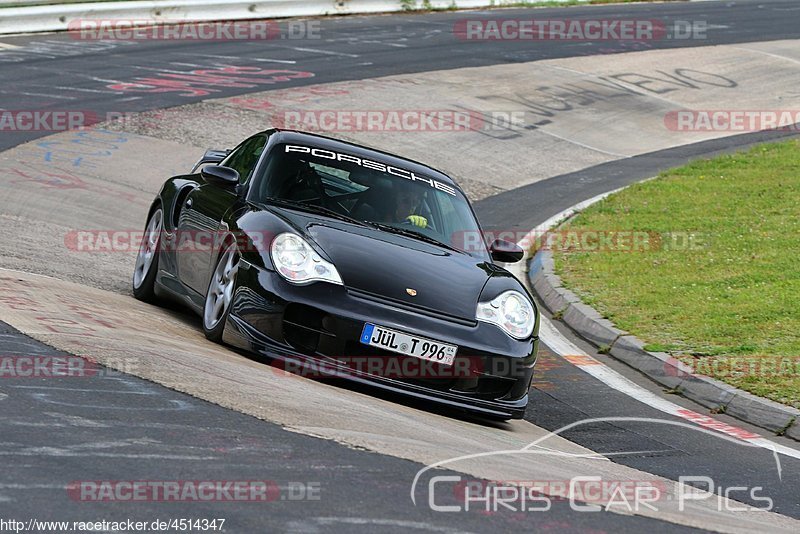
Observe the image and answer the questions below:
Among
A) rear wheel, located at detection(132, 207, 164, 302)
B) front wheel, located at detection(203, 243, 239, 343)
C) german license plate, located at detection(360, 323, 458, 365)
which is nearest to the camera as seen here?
german license plate, located at detection(360, 323, 458, 365)

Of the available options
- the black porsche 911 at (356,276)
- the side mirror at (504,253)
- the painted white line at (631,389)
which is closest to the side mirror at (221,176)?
the black porsche 911 at (356,276)

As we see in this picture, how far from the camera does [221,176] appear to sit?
7.94 meters

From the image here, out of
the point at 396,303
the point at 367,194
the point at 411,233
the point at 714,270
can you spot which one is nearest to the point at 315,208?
the point at 367,194

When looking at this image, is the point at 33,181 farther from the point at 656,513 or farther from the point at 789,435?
the point at 656,513

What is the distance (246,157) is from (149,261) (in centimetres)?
110

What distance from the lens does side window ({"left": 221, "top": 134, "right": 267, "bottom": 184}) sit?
827 cm

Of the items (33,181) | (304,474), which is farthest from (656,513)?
(33,181)

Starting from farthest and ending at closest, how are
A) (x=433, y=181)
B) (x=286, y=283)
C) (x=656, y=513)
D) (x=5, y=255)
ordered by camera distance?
1. (x=5, y=255)
2. (x=433, y=181)
3. (x=286, y=283)
4. (x=656, y=513)

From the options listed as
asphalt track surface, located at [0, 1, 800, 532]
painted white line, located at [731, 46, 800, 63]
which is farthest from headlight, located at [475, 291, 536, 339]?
painted white line, located at [731, 46, 800, 63]

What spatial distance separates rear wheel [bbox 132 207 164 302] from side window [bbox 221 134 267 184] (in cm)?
66

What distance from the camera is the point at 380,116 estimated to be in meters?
19.6

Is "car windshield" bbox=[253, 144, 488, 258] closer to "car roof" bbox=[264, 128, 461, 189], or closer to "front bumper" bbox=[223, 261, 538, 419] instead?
"car roof" bbox=[264, 128, 461, 189]

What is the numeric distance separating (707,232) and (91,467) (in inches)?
395

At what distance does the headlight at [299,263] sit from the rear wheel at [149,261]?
2.17 meters
